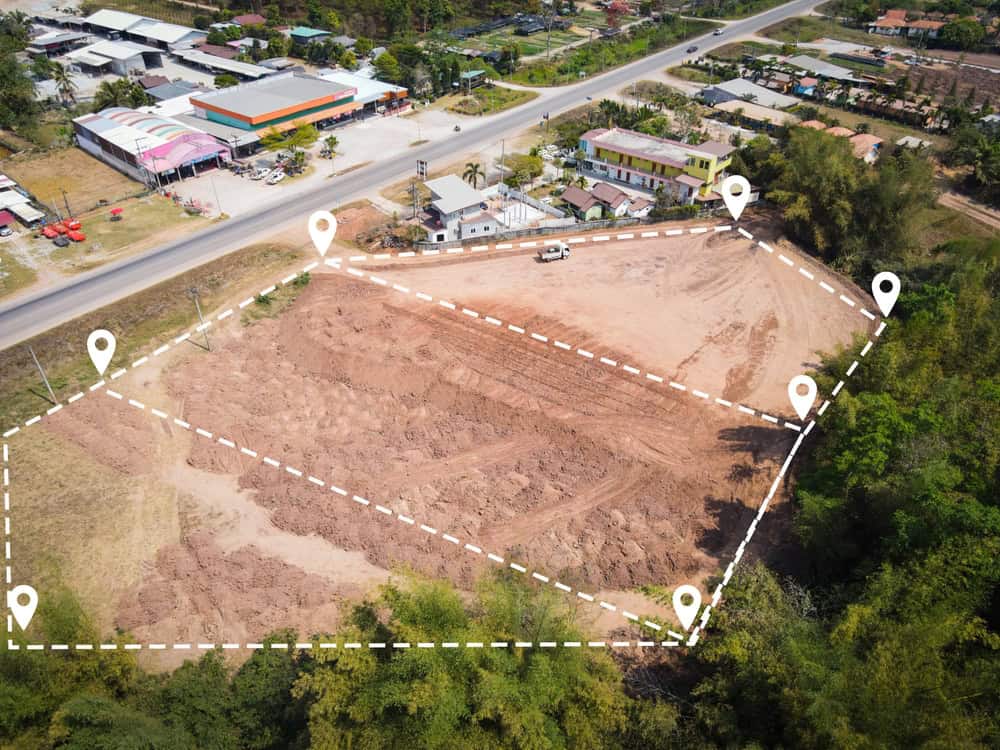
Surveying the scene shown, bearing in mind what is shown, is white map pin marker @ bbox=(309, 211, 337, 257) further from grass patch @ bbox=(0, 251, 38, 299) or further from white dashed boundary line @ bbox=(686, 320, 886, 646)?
white dashed boundary line @ bbox=(686, 320, 886, 646)

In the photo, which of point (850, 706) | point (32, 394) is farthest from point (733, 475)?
point (32, 394)

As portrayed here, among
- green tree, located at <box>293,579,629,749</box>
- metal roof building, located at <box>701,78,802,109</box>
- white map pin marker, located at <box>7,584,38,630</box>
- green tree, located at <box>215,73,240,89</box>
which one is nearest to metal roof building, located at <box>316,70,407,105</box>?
green tree, located at <box>215,73,240,89</box>

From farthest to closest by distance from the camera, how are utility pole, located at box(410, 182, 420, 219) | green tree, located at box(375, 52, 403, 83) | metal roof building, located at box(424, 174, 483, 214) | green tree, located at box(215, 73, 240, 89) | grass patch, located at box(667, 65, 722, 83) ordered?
grass patch, located at box(667, 65, 722, 83) < green tree, located at box(375, 52, 403, 83) < green tree, located at box(215, 73, 240, 89) < utility pole, located at box(410, 182, 420, 219) < metal roof building, located at box(424, 174, 483, 214)

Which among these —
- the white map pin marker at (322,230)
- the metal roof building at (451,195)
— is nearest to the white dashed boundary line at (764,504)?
the metal roof building at (451,195)

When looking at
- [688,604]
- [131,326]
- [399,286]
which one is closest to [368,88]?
[399,286]

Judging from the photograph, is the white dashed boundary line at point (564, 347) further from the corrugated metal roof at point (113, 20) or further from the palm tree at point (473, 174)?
the corrugated metal roof at point (113, 20)

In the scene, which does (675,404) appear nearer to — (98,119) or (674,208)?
(674,208)
